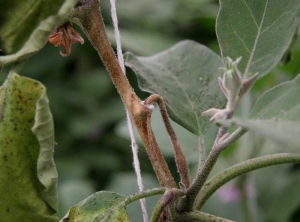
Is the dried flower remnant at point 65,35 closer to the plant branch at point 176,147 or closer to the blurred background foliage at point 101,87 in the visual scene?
the plant branch at point 176,147

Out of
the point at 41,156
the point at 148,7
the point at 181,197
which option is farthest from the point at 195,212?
the point at 148,7

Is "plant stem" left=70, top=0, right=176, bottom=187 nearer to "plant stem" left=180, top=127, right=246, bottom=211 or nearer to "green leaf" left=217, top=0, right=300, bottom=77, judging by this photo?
"plant stem" left=180, top=127, right=246, bottom=211

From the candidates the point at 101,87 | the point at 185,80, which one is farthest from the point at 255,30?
the point at 101,87

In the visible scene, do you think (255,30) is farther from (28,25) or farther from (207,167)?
(28,25)

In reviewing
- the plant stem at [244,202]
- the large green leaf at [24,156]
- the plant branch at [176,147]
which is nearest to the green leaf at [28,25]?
the large green leaf at [24,156]

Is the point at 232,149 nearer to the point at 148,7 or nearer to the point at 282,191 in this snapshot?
the point at 282,191

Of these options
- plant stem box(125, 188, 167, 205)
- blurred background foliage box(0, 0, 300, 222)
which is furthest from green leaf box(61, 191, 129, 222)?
blurred background foliage box(0, 0, 300, 222)
